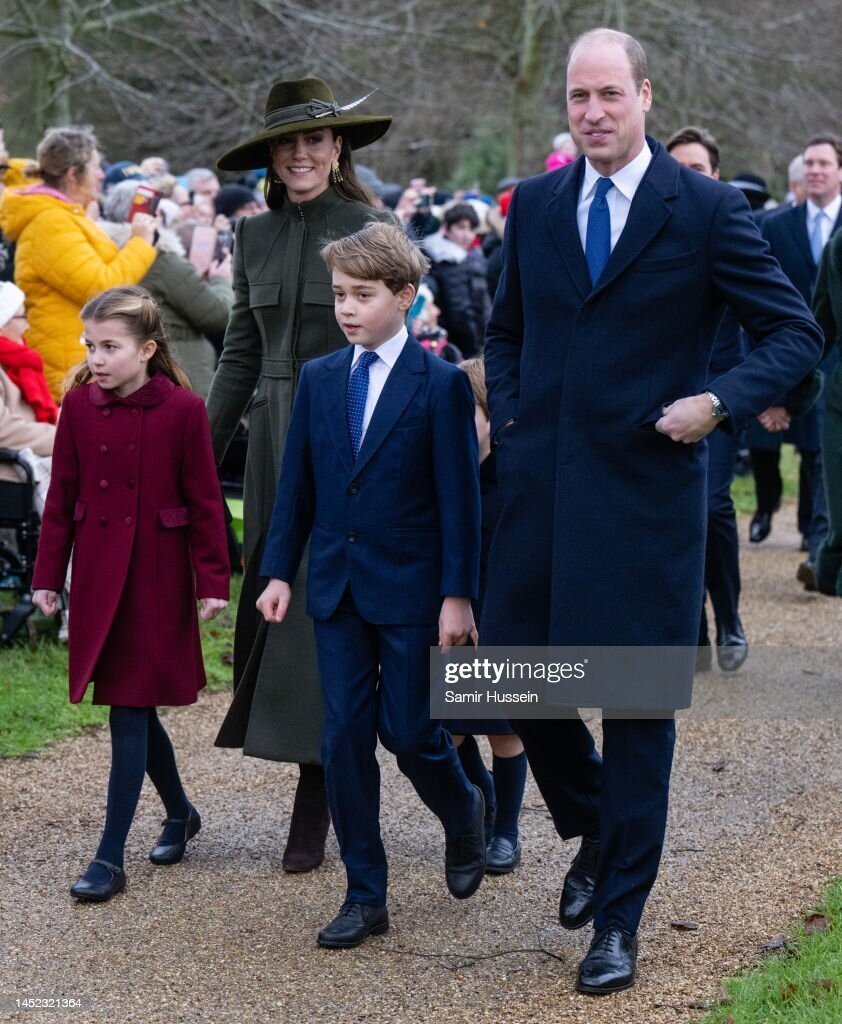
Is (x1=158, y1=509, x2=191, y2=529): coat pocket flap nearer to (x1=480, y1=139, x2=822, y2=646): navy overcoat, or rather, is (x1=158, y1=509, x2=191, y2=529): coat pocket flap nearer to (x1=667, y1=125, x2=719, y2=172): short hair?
(x1=480, y1=139, x2=822, y2=646): navy overcoat

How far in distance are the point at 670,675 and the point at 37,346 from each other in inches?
187

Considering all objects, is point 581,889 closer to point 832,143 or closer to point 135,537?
point 135,537

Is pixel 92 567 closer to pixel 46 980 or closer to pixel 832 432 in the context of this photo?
pixel 46 980

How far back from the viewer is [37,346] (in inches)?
307

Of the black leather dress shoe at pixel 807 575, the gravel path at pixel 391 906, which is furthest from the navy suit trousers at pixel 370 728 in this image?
Result: the black leather dress shoe at pixel 807 575

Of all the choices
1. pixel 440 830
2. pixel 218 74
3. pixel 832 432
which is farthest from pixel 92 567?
pixel 218 74

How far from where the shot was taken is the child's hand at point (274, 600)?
13.9ft

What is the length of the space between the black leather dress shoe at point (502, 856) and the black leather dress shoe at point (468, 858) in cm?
44

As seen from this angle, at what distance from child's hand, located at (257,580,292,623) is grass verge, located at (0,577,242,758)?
2.26m

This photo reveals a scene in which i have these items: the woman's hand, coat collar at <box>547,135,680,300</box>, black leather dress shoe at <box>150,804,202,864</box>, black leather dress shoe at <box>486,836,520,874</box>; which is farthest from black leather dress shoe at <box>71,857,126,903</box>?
the woman's hand

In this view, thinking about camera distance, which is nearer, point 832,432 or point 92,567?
point 92,567

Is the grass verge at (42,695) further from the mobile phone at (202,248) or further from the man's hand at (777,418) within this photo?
the man's hand at (777,418)

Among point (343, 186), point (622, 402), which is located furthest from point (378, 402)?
point (343, 186)

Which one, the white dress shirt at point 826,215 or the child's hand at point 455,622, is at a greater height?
the white dress shirt at point 826,215
